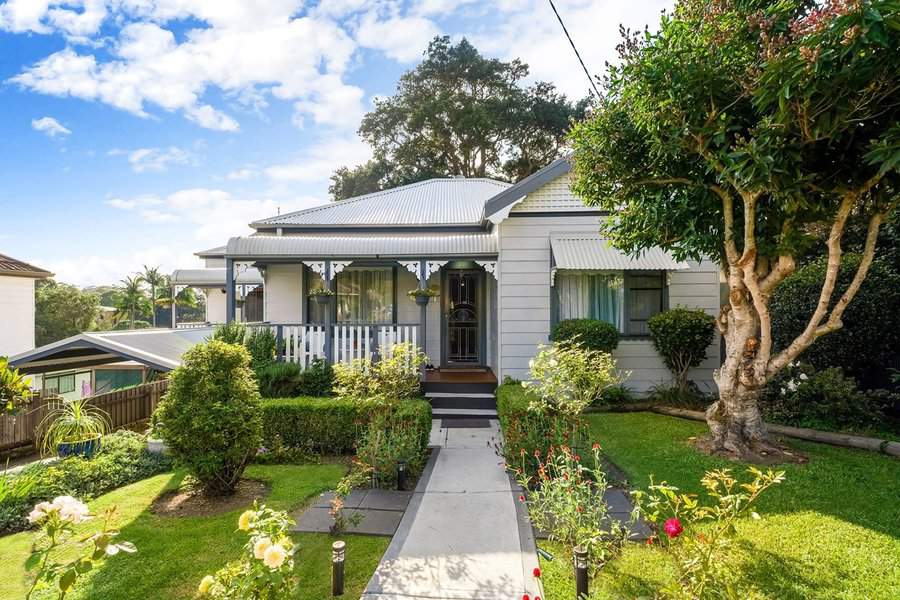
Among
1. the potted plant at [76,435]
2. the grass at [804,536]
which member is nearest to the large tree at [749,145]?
the grass at [804,536]

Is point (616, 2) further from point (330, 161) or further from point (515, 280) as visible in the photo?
point (330, 161)

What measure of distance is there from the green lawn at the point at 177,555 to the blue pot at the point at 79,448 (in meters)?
1.60

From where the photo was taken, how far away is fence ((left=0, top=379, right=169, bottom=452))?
7.82m

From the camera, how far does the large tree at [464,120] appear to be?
74.0 feet

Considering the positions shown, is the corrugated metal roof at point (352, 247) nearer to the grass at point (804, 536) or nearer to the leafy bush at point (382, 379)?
the leafy bush at point (382, 379)

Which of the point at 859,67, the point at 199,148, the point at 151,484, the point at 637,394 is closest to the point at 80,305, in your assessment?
the point at 199,148

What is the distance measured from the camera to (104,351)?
9.05 metres

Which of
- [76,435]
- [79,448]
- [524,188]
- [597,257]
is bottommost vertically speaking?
[79,448]

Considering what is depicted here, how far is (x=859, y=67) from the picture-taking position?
136 inches

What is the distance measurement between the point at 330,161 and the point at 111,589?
2627cm

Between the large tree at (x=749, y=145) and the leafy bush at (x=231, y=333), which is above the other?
the large tree at (x=749, y=145)

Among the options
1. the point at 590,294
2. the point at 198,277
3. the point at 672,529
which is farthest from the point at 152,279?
the point at 672,529

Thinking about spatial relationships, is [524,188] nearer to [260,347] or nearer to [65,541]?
[260,347]

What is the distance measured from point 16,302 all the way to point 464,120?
21738mm
